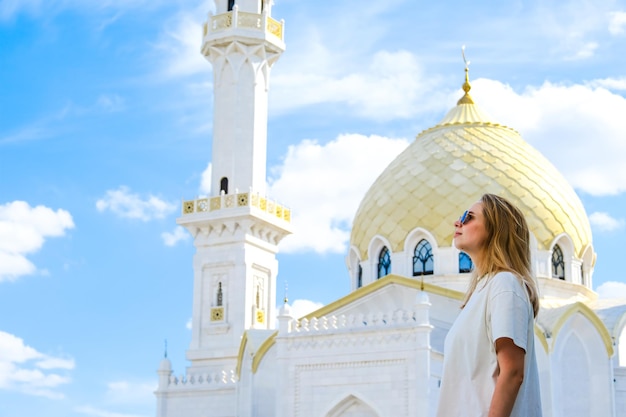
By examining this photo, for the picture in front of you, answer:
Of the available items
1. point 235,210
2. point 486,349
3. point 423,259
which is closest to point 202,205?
point 235,210

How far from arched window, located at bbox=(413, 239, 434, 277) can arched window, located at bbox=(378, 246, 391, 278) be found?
0.70 m

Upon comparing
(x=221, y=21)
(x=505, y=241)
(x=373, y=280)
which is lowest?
(x=505, y=241)

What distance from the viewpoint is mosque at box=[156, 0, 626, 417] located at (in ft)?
60.7

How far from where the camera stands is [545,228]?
2219cm

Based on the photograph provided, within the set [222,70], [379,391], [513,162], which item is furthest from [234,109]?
[379,391]

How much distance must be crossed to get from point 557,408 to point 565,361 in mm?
1142

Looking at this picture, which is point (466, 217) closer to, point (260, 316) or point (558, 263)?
point (558, 263)

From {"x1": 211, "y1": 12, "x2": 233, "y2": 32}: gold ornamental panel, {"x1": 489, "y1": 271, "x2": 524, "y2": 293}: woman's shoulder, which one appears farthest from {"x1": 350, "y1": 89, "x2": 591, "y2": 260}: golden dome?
{"x1": 489, "y1": 271, "x2": 524, "y2": 293}: woman's shoulder

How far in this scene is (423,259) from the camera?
22.3 m

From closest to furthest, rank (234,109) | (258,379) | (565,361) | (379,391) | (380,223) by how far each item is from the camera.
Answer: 1. (379,391)
2. (565,361)
3. (258,379)
4. (380,223)
5. (234,109)

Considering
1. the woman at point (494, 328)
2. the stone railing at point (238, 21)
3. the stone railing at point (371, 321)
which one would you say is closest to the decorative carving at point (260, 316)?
the stone railing at point (371, 321)

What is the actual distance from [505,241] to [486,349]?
36 cm

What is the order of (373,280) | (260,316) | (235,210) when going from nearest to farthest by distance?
(373,280)
(235,210)
(260,316)

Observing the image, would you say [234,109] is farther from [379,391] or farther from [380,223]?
[379,391]
